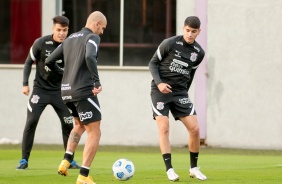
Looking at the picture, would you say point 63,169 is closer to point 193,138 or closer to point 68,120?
point 193,138

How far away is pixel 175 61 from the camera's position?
42.1 ft

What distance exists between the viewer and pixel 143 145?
23109 mm

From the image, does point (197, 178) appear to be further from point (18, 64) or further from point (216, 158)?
point (18, 64)

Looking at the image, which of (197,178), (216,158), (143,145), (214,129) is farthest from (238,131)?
(197,178)

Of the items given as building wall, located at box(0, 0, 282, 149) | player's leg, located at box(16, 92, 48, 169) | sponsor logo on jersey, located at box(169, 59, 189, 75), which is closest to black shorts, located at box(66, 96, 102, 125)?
sponsor logo on jersey, located at box(169, 59, 189, 75)

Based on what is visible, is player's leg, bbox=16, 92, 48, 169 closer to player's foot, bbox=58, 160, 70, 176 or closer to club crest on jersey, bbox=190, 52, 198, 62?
player's foot, bbox=58, 160, 70, 176

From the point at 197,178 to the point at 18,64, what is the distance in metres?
11.8

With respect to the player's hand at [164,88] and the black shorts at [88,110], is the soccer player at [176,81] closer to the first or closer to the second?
the player's hand at [164,88]

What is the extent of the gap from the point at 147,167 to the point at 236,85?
7939mm

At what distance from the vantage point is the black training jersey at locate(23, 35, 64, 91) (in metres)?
14.6

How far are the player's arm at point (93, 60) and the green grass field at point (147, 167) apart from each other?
144 cm

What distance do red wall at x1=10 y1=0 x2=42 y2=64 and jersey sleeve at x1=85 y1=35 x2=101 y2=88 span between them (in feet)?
40.2

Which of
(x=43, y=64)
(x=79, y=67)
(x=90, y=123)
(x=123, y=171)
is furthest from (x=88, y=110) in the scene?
(x=43, y=64)

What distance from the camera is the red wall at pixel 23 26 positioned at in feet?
77.8
